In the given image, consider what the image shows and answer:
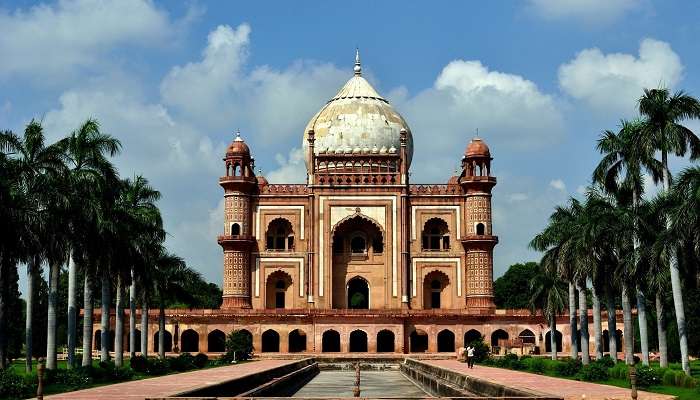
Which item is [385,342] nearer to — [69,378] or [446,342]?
[446,342]

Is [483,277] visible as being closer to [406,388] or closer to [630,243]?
[630,243]

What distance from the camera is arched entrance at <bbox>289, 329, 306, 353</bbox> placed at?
5169cm

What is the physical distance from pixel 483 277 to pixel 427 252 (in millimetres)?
3518

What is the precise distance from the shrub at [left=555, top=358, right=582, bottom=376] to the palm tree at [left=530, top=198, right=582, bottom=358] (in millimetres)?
5560

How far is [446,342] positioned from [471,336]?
1850 mm

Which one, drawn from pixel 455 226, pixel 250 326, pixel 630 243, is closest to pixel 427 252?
pixel 455 226

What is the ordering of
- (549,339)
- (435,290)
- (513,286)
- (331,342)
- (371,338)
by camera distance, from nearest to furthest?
(371,338)
(331,342)
(549,339)
(435,290)
(513,286)

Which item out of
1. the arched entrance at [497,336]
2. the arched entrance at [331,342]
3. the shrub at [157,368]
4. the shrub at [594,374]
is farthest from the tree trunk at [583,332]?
the arched entrance at [331,342]

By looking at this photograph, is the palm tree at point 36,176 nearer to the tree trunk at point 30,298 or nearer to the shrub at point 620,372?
the tree trunk at point 30,298

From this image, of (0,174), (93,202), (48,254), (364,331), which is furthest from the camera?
(364,331)

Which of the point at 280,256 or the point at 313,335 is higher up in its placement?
the point at 280,256

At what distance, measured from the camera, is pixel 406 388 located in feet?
93.8

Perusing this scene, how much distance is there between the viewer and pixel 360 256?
2149 inches

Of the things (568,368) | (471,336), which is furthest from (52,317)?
(471,336)
